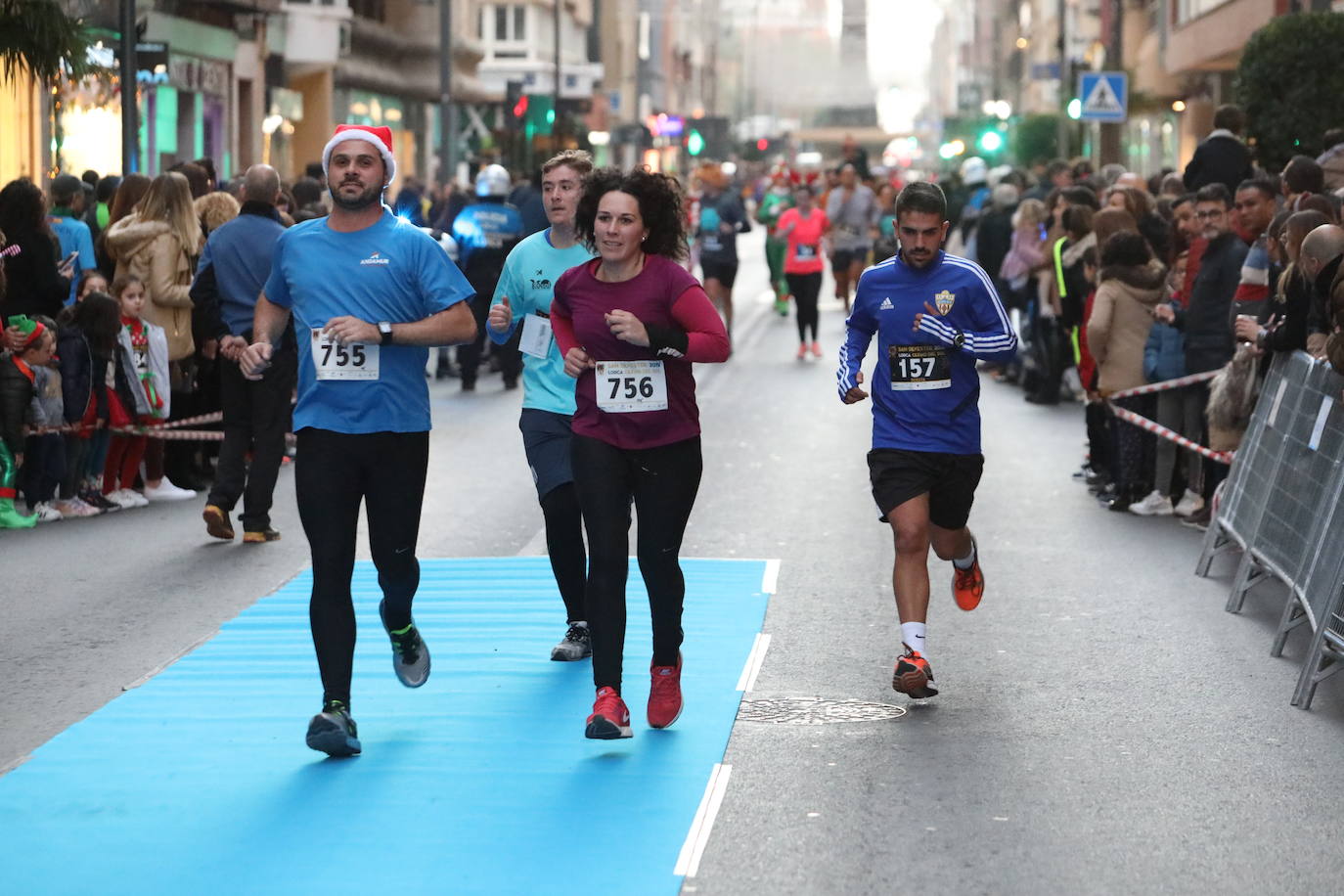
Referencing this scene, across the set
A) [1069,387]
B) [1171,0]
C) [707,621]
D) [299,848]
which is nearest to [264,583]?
[707,621]

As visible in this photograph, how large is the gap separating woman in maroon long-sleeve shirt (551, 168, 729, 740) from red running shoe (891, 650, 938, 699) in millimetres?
1102

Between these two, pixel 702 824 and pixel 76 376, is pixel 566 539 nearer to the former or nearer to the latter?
pixel 702 824

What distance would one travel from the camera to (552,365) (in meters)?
8.88

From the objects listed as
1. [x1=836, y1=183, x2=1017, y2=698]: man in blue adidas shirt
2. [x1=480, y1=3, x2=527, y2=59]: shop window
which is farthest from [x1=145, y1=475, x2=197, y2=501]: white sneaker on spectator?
[x1=480, y1=3, x2=527, y2=59]: shop window

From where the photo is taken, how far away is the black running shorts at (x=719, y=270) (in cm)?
2728

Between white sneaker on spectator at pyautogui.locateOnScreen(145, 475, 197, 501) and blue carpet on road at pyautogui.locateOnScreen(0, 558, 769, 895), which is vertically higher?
blue carpet on road at pyautogui.locateOnScreen(0, 558, 769, 895)

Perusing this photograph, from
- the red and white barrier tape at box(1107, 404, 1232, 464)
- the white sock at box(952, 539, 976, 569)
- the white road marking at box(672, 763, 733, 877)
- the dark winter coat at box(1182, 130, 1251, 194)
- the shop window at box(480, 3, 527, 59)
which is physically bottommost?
the white road marking at box(672, 763, 733, 877)

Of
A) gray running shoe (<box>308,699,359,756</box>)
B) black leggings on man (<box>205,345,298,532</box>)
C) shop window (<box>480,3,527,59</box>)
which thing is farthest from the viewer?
shop window (<box>480,3,527,59</box>)

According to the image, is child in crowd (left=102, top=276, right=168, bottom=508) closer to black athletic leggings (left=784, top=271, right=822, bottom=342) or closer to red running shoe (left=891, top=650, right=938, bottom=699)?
red running shoe (left=891, top=650, right=938, bottom=699)

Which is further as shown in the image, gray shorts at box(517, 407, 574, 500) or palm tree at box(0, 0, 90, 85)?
palm tree at box(0, 0, 90, 85)

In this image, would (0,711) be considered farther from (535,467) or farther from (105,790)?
(535,467)

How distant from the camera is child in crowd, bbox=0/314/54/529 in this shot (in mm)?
13062

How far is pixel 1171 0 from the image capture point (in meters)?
46.3

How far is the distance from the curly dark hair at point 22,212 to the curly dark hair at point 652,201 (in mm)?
7277
